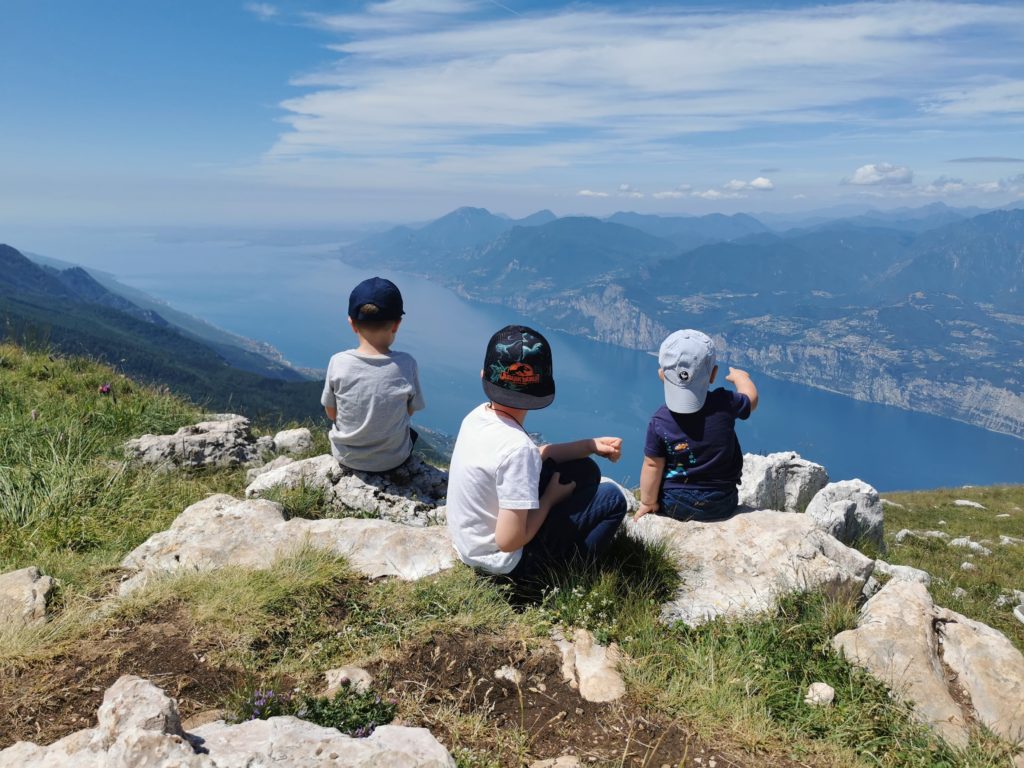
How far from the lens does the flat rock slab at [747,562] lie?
16.7ft

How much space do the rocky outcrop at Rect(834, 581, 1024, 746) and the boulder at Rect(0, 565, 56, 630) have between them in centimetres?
585

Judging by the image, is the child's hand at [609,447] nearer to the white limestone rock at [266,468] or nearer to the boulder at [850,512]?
the white limestone rock at [266,468]

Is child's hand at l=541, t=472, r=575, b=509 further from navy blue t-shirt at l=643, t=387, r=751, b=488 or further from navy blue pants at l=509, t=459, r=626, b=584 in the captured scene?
navy blue t-shirt at l=643, t=387, r=751, b=488

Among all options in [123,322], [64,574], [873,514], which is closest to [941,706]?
[64,574]

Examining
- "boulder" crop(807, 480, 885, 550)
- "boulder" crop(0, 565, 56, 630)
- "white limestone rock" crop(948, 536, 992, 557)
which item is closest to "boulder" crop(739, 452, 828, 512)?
"boulder" crop(807, 480, 885, 550)

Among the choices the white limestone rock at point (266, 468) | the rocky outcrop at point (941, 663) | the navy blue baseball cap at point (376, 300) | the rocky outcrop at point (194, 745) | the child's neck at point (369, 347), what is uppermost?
the navy blue baseball cap at point (376, 300)

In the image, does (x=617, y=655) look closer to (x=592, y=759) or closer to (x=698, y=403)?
(x=592, y=759)

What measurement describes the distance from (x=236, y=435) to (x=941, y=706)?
29.2 feet

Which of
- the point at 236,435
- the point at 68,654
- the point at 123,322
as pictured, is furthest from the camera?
the point at 123,322

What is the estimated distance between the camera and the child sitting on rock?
6316 mm

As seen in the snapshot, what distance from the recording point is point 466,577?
4.88 meters

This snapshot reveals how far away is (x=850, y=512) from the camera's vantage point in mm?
10070

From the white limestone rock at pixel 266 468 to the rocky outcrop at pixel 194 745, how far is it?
5486 millimetres

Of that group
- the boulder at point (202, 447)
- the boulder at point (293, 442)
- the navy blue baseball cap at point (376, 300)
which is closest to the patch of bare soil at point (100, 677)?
the navy blue baseball cap at point (376, 300)
